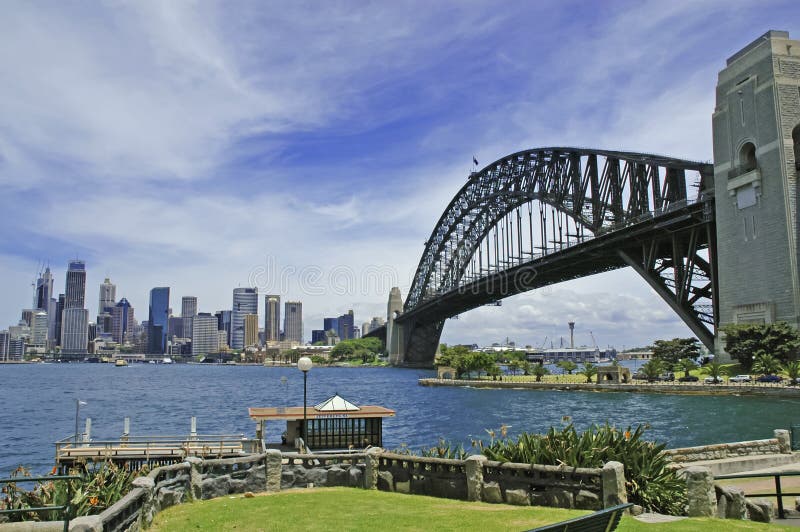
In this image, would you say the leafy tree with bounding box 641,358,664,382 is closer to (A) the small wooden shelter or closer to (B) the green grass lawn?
(A) the small wooden shelter

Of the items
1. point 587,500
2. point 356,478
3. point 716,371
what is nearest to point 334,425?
point 356,478

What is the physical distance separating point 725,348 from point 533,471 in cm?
5740

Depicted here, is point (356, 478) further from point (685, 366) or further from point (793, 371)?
point (685, 366)

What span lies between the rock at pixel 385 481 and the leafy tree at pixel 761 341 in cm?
5227

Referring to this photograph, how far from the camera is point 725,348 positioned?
6406 cm

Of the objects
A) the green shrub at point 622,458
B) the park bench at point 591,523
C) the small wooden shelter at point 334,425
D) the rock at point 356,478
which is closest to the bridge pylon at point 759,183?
the small wooden shelter at point 334,425

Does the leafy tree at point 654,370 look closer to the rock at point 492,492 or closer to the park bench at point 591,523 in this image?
the rock at point 492,492

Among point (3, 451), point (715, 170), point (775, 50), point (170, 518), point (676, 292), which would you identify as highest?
point (775, 50)

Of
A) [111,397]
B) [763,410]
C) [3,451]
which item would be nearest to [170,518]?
[3,451]

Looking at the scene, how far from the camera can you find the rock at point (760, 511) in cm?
1259

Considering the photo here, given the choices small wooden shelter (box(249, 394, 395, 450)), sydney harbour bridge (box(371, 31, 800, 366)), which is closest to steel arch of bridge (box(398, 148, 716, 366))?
sydney harbour bridge (box(371, 31, 800, 366))

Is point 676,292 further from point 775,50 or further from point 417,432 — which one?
point 417,432

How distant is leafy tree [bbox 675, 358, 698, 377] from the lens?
7499cm

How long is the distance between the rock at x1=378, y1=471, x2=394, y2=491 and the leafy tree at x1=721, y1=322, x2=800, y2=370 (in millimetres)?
52273
